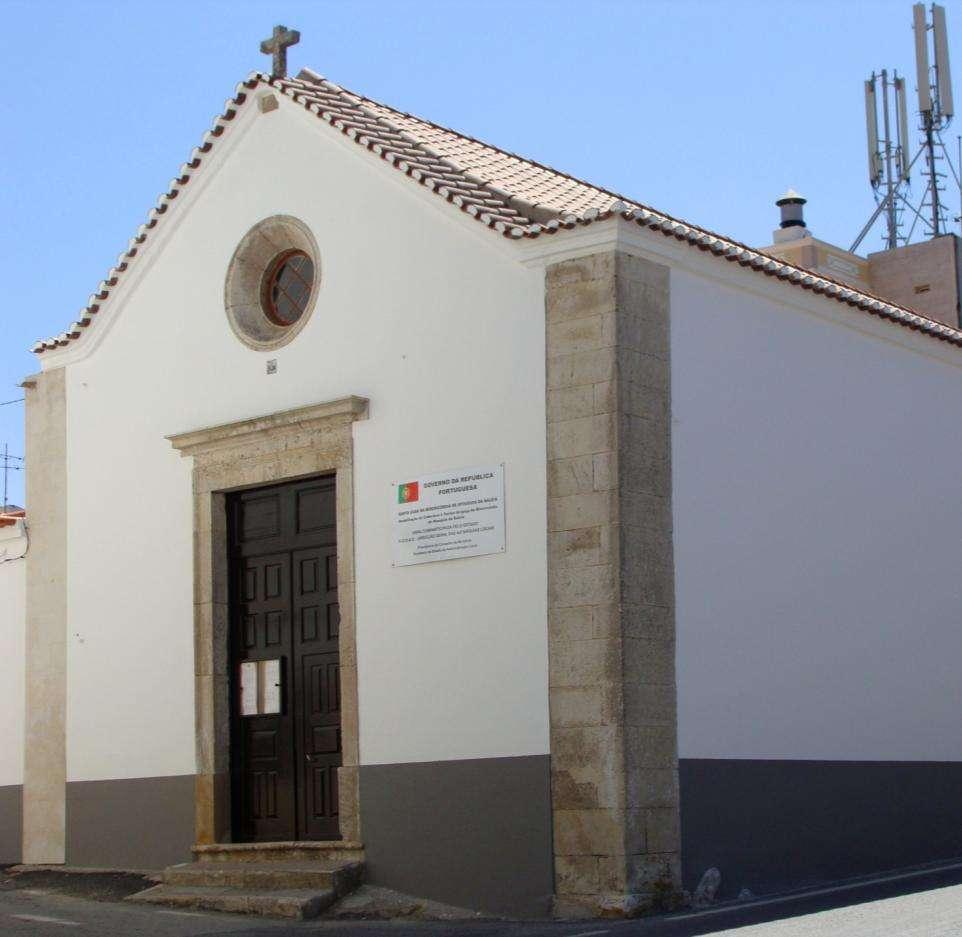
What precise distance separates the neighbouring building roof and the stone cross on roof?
255mm

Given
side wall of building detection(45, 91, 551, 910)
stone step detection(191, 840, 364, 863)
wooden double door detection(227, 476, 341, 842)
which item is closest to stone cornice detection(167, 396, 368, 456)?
side wall of building detection(45, 91, 551, 910)

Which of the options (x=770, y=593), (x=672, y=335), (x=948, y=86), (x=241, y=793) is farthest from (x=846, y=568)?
(x=948, y=86)

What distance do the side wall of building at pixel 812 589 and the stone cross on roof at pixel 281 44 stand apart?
4.23 metres

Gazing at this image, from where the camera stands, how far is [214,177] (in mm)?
14281

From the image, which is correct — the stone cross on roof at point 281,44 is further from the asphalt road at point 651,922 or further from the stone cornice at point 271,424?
the asphalt road at point 651,922

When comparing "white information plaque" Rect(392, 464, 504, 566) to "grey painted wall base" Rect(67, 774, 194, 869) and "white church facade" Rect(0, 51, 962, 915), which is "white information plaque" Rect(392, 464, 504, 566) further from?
"grey painted wall base" Rect(67, 774, 194, 869)

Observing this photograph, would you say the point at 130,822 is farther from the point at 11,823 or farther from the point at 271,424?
the point at 271,424

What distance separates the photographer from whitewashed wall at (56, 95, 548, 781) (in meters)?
11.8

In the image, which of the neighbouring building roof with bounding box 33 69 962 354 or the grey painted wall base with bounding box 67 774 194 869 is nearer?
the neighbouring building roof with bounding box 33 69 962 354

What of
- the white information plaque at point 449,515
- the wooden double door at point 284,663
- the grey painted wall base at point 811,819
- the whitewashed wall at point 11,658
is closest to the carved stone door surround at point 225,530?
the wooden double door at point 284,663

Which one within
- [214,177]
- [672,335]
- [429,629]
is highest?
[214,177]

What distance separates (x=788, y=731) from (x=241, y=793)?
4.12 metres

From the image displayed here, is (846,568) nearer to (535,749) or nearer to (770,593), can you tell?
(770,593)

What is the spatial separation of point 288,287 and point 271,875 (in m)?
4.51
